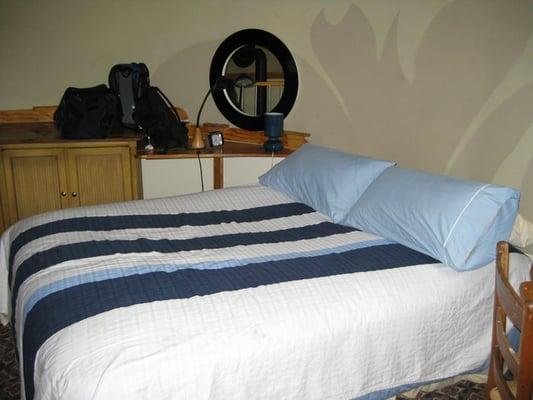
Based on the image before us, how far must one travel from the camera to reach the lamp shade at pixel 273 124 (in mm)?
3164

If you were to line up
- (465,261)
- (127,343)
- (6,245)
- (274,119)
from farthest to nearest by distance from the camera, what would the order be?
1. (274,119)
2. (6,245)
3. (465,261)
4. (127,343)

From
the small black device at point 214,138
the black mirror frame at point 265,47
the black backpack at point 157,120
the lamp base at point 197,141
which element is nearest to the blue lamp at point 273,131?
the black mirror frame at point 265,47

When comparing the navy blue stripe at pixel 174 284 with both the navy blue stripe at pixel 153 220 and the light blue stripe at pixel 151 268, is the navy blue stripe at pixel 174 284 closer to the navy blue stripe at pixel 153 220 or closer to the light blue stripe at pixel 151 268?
the light blue stripe at pixel 151 268

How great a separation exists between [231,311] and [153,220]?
33.9 inches

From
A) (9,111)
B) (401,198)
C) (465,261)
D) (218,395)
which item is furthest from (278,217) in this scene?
(9,111)

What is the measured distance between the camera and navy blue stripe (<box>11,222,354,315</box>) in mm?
1642

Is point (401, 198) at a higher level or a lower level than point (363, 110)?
lower

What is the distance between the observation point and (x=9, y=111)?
3.22 metres

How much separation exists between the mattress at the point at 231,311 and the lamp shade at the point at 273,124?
4.21 ft

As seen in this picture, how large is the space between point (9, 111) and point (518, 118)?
10.2 ft

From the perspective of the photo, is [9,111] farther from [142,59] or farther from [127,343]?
[127,343]

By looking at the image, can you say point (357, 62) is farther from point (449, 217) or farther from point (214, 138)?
point (449, 217)

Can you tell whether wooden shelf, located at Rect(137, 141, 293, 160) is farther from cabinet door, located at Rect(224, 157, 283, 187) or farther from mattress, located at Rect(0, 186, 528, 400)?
mattress, located at Rect(0, 186, 528, 400)

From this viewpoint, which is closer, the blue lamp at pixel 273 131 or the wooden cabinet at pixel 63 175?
the wooden cabinet at pixel 63 175
